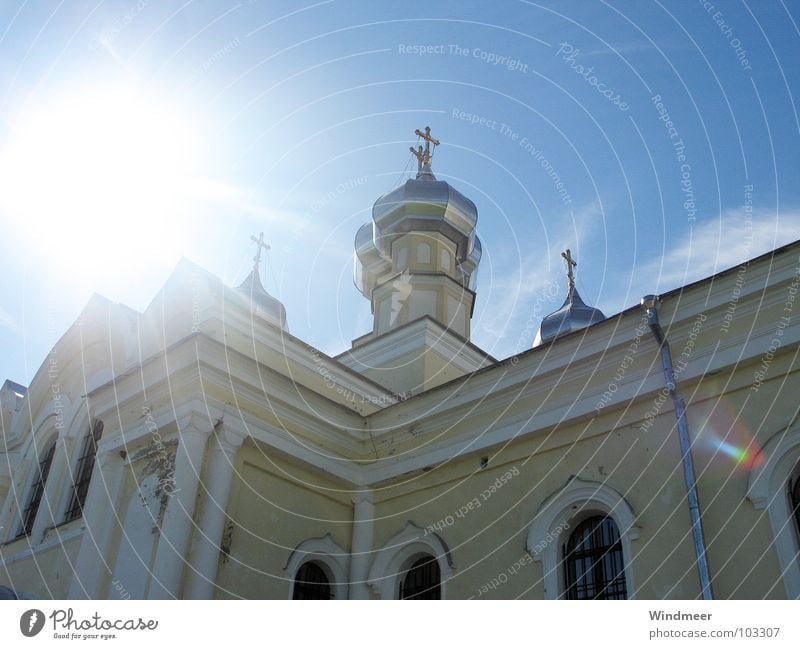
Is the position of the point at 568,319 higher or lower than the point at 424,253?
lower

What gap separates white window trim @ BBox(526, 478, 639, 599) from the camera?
8625 millimetres

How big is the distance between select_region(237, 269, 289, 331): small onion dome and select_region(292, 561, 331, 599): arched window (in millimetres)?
8234

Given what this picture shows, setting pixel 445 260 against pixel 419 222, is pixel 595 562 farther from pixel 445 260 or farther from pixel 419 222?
pixel 419 222

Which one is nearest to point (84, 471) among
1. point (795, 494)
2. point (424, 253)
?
point (424, 253)

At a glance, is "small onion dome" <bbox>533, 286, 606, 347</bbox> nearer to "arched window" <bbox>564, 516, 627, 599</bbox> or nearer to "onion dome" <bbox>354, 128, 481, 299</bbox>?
"onion dome" <bbox>354, 128, 481, 299</bbox>

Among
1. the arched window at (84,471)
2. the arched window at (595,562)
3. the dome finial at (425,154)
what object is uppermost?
the dome finial at (425,154)

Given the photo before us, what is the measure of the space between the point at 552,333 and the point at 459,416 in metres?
8.97

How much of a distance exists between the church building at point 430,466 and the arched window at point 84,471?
0.04m

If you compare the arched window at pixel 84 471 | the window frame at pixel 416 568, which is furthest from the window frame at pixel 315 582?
the arched window at pixel 84 471

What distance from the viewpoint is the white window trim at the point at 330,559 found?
10258mm

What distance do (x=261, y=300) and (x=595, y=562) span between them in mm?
12163

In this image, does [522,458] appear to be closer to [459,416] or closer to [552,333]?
[459,416]

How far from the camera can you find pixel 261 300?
19.1 m

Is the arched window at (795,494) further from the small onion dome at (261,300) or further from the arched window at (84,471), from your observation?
the small onion dome at (261,300)
